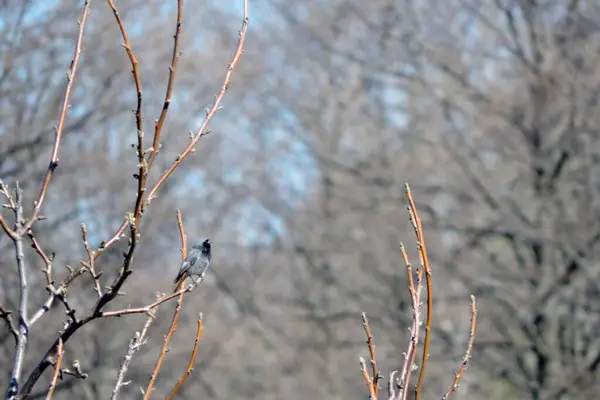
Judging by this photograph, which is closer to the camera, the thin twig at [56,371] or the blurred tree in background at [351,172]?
the thin twig at [56,371]

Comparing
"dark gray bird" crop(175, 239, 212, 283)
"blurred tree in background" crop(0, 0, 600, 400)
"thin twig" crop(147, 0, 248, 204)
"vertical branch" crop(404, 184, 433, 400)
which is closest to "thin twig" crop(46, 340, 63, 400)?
"thin twig" crop(147, 0, 248, 204)

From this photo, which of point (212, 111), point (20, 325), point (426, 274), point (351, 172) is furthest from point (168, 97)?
point (351, 172)

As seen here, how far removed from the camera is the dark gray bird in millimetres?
3072

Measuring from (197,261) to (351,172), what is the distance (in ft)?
21.3

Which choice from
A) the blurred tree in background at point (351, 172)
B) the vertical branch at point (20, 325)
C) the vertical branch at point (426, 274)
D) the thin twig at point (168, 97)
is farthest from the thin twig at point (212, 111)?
the blurred tree in background at point (351, 172)

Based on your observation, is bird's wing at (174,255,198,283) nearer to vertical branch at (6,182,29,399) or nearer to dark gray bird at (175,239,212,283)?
dark gray bird at (175,239,212,283)

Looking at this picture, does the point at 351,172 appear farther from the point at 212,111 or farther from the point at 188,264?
the point at 212,111

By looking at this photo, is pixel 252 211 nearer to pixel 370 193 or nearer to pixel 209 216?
pixel 209 216

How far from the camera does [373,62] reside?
954cm

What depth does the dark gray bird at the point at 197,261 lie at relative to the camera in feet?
10.1

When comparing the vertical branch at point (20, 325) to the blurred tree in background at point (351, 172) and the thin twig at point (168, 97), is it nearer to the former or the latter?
the thin twig at point (168, 97)

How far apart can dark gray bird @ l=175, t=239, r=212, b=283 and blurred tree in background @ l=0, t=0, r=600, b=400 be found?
5.10m

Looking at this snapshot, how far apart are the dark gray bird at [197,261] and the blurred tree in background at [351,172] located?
510cm

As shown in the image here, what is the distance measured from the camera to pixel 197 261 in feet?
10.3
